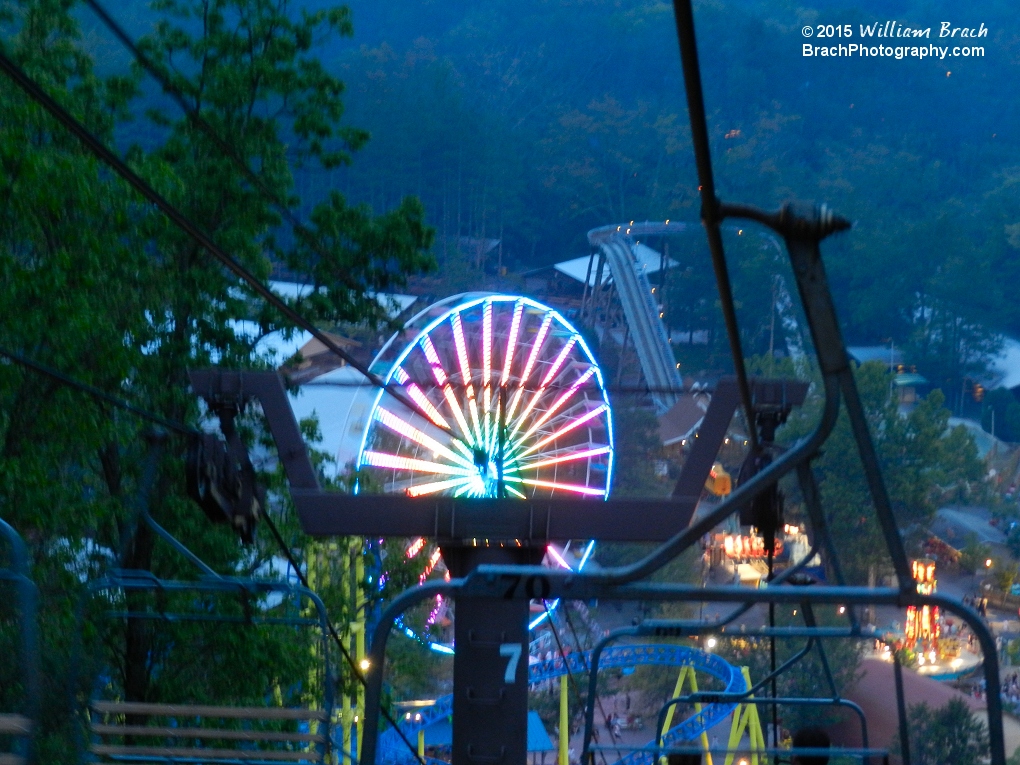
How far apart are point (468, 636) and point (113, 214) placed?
5.81 meters

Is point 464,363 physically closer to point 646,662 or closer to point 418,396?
point 418,396

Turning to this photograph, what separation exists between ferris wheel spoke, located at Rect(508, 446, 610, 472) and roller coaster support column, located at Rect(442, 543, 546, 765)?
1062 centimetres

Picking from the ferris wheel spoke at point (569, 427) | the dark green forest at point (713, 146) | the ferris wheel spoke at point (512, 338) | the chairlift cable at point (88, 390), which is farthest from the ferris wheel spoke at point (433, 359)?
the dark green forest at point (713, 146)

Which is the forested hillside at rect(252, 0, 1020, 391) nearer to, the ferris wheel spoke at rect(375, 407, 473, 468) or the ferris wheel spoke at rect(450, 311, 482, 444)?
the ferris wheel spoke at rect(450, 311, 482, 444)

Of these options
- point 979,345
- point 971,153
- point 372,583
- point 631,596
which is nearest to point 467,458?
point 372,583

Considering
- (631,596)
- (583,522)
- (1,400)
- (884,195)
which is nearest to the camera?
(631,596)

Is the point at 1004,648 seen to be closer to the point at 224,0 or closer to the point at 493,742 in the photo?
the point at 224,0

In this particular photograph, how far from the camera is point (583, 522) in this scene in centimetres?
485

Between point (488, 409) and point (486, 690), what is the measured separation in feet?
34.7

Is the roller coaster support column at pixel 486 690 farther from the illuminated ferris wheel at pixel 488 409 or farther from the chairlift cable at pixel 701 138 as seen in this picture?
the illuminated ferris wheel at pixel 488 409

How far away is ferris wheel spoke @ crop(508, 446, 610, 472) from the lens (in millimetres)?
14984

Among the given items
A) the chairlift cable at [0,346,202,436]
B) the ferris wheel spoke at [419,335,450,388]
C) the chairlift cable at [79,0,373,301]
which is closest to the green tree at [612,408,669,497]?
the ferris wheel spoke at [419,335,450,388]

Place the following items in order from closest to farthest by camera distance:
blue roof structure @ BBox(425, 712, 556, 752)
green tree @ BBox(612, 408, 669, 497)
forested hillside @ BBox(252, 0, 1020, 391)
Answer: blue roof structure @ BBox(425, 712, 556, 752)
green tree @ BBox(612, 408, 669, 497)
forested hillside @ BBox(252, 0, 1020, 391)

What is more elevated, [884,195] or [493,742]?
[884,195]
